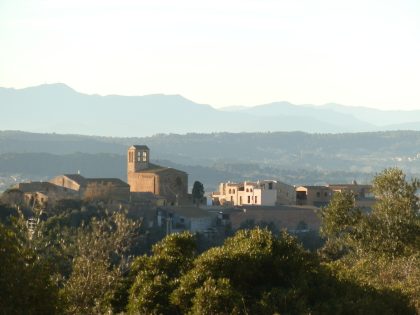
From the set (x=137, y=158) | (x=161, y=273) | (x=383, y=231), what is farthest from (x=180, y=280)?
(x=137, y=158)

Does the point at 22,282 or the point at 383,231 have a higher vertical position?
the point at 22,282

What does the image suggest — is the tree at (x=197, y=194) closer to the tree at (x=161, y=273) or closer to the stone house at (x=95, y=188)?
the stone house at (x=95, y=188)

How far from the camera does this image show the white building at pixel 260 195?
3826 inches

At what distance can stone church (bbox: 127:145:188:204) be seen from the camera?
305 feet

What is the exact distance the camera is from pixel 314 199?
97.7 meters

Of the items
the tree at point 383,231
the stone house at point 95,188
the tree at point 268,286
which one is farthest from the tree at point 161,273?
the stone house at point 95,188

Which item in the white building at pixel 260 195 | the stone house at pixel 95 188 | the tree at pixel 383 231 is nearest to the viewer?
the tree at pixel 383 231

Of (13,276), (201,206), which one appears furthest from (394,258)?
(201,206)

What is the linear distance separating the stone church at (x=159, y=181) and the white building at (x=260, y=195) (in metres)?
6.85

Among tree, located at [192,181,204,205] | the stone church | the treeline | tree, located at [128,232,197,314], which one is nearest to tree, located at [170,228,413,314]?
the treeline

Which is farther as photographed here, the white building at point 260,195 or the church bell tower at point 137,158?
the church bell tower at point 137,158

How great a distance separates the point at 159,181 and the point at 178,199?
7.28 ft

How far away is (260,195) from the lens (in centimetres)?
9775

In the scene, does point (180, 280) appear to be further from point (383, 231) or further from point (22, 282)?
point (383, 231)
